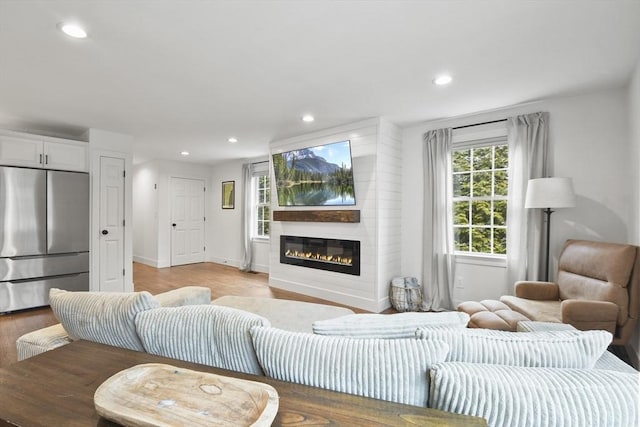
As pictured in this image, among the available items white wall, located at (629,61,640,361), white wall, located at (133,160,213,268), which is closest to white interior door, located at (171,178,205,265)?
white wall, located at (133,160,213,268)

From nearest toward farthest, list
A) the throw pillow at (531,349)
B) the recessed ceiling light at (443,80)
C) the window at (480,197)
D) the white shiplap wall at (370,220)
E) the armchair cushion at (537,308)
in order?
the throw pillow at (531,349), the armchair cushion at (537,308), the recessed ceiling light at (443,80), the window at (480,197), the white shiplap wall at (370,220)

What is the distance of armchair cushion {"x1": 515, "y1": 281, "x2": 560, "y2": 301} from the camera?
2705 millimetres

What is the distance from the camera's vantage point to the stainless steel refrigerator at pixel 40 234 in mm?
3561

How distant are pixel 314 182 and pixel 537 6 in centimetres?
301

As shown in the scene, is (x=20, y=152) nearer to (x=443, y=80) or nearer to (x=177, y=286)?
(x=177, y=286)

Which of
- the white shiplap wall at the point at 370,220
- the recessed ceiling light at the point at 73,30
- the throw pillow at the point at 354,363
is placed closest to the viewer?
the throw pillow at the point at 354,363

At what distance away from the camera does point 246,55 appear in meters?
2.23

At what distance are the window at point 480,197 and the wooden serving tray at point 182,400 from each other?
141 inches

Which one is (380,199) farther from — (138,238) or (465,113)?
(138,238)

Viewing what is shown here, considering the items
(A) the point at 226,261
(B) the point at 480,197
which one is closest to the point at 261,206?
(A) the point at 226,261

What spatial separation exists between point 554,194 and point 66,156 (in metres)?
5.88

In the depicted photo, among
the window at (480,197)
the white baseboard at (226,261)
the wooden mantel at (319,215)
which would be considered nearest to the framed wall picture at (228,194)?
the white baseboard at (226,261)

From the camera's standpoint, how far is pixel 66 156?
4.01m

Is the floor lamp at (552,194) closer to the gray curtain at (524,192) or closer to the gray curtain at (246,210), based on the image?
the gray curtain at (524,192)
